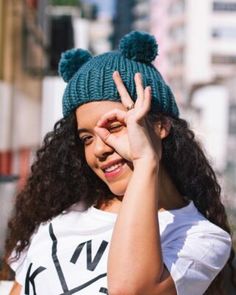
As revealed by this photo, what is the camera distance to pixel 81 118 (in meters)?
1.72

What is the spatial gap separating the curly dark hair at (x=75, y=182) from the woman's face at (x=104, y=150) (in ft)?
0.49

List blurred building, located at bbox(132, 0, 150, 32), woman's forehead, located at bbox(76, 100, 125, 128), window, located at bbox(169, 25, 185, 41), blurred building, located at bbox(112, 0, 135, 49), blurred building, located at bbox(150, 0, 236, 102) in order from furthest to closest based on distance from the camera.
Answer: blurred building, located at bbox(112, 0, 135, 49) < blurred building, located at bbox(132, 0, 150, 32) < window, located at bbox(169, 25, 185, 41) < blurred building, located at bbox(150, 0, 236, 102) < woman's forehead, located at bbox(76, 100, 125, 128)

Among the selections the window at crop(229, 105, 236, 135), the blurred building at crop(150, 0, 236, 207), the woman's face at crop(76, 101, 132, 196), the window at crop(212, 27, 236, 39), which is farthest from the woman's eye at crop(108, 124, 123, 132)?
the window at crop(212, 27, 236, 39)

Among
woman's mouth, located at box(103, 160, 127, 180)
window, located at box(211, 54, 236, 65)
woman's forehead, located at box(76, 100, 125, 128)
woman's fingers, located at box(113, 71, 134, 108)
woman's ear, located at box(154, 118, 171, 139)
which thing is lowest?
window, located at box(211, 54, 236, 65)

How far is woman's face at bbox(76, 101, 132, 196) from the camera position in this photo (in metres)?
1.61

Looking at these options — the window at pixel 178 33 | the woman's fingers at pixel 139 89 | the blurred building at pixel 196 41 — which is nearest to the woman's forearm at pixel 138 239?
the woman's fingers at pixel 139 89

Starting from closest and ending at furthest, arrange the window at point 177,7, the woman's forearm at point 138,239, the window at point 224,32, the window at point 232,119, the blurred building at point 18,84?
the woman's forearm at point 138,239
the blurred building at point 18,84
the window at point 232,119
the window at point 224,32
the window at point 177,7

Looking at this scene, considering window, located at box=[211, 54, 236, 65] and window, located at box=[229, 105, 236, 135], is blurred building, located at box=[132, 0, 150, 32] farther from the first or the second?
window, located at box=[229, 105, 236, 135]

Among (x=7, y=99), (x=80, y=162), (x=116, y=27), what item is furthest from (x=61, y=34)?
(x=116, y=27)

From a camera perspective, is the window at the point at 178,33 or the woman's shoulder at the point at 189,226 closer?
the woman's shoulder at the point at 189,226

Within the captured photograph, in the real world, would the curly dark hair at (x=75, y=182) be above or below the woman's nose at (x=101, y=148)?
below

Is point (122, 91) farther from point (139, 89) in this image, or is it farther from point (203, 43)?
point (203, 43)

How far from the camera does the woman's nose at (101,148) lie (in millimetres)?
1625

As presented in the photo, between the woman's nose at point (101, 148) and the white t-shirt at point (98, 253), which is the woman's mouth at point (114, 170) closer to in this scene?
the woman's nose at point (101, 148)
